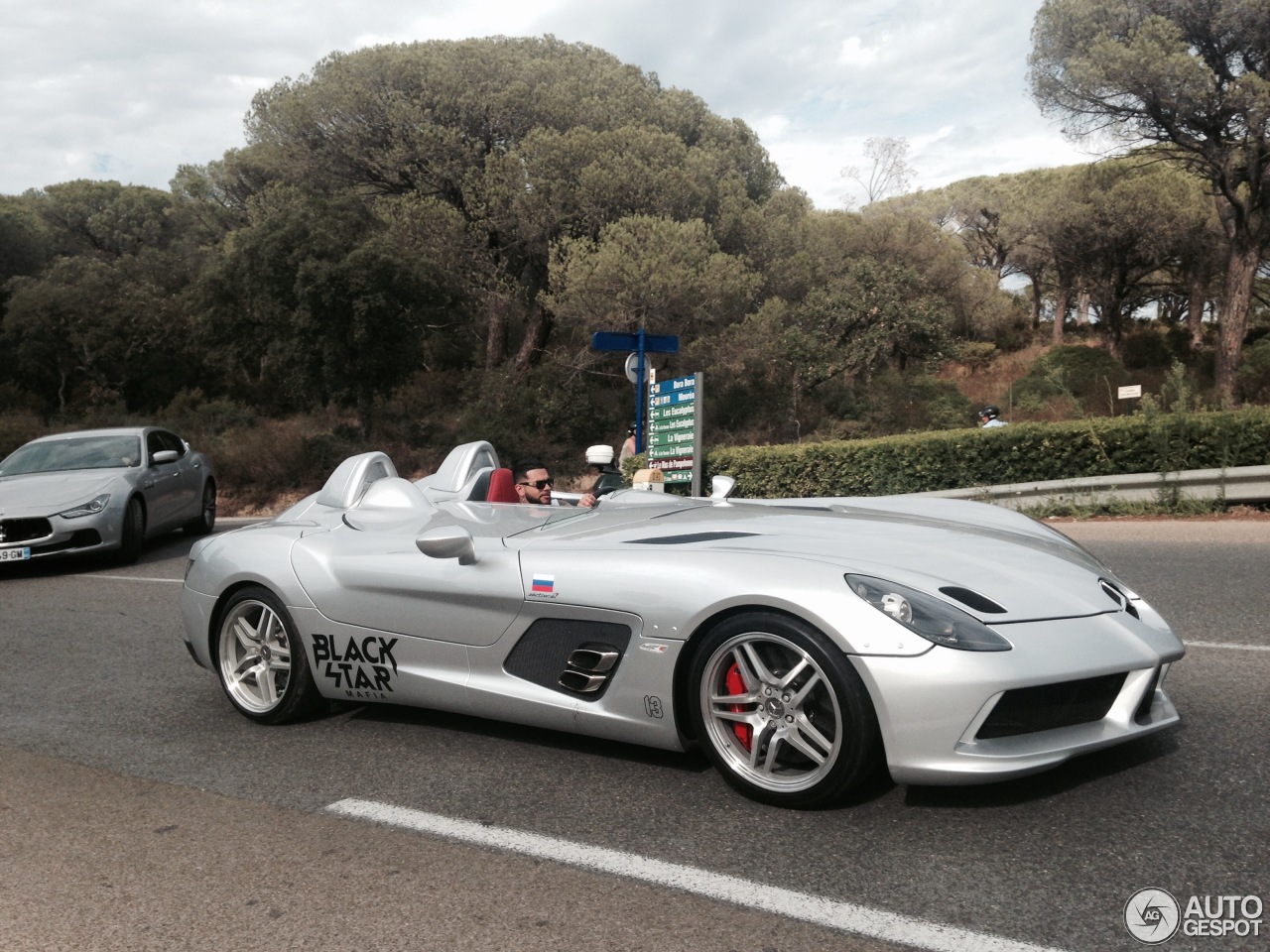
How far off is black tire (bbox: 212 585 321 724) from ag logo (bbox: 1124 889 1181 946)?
11.0 ft

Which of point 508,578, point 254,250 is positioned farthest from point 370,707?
point 254,250

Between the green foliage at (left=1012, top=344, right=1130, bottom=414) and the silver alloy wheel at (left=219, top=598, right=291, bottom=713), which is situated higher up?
the green foliage at (left=1012, top=344, right=1130, bottom=414)

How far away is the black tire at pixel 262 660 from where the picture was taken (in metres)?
4.72

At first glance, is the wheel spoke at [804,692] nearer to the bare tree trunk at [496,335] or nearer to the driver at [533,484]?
the driver at [533,484]

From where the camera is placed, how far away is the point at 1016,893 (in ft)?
9.17

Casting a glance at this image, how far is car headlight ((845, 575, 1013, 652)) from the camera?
3172mm

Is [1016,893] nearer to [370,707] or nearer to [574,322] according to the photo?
[370,707]

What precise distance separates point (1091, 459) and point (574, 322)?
56.7 feet

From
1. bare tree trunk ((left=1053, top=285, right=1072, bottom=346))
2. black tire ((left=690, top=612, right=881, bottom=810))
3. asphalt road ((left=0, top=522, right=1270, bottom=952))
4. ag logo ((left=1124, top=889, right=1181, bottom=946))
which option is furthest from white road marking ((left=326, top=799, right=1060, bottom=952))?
bare tree trunk ((left=1053, top=285, right=1072, bottom=346))

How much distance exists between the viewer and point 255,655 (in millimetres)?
4910

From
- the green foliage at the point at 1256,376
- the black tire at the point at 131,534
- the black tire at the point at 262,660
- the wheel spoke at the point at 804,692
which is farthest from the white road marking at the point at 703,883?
the green foliage at the point at 1256,376

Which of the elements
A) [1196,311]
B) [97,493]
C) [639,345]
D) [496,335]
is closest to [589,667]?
[97,493]

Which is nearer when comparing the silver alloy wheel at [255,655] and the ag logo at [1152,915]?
the ag logo at [1152,915]
